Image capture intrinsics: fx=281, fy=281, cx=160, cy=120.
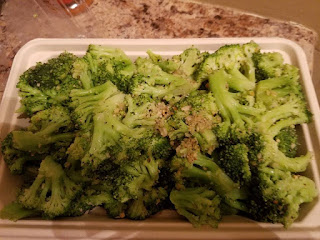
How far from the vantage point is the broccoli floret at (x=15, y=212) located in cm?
132

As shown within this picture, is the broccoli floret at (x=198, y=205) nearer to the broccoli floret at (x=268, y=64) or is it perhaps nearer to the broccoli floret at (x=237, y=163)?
the broccoli floret at (x=237, y=163)

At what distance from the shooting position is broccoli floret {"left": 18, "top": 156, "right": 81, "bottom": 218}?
51.7 inches

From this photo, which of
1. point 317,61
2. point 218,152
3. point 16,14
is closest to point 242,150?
point 218,152

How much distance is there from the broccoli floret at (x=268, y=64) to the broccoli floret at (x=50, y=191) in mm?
1095

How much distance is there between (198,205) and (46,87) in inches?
39.1

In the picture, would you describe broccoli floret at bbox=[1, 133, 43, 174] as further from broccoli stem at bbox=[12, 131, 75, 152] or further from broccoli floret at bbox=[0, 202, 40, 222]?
broccoli floret at bbox=[0, 202, 40, 222]

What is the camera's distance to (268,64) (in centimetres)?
145

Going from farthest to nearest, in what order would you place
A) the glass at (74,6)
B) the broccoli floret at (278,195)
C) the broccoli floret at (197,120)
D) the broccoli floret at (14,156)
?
the glass at (74,6)
the broccoli floret at (14,156)
the broccoli floret at (197,120)
the broccoli floret at (278,195)

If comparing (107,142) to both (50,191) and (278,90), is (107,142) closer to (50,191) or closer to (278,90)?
(50,191)

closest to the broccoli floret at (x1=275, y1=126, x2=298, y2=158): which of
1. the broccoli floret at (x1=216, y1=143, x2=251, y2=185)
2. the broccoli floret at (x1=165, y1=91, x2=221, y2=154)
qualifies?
the broccoli floret at (x1=216, y1=143, x2=251, y2=185)

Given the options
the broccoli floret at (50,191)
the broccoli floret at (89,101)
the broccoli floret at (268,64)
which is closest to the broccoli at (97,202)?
the broccoli floret at (50,191)

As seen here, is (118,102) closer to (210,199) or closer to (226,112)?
(226,112)

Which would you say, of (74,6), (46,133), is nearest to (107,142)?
(46,133)

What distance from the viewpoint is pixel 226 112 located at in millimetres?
1359
